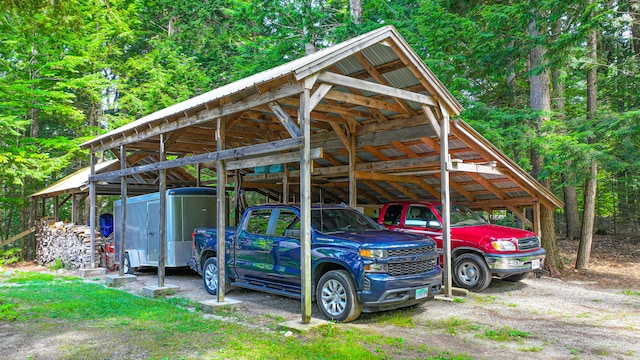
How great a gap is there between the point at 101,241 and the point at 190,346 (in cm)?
1120

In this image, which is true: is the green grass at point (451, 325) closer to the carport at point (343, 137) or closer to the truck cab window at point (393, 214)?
the carport at point (343, 137)

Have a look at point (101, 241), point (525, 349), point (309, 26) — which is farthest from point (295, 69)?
point (309, 26)

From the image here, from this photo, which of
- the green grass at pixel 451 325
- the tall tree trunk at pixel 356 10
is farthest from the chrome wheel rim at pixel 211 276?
the tall tree trunk at pixel 356 10

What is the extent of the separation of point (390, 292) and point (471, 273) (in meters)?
4.01

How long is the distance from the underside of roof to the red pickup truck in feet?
3.99

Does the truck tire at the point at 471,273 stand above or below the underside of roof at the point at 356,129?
below

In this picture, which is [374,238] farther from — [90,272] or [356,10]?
[356,10]

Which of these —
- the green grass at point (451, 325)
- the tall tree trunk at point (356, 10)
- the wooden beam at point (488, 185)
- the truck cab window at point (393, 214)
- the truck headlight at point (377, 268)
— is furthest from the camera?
the tall tree trunk at point (356, 10)

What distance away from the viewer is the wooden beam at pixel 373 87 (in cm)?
788

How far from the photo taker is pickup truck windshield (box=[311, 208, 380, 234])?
8281mm

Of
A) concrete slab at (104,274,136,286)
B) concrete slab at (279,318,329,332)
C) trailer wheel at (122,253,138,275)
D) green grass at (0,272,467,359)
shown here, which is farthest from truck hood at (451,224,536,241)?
trailer wheel at (122,253,138,275)

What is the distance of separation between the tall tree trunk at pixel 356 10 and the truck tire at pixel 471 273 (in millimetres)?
11904

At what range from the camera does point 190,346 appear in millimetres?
6152

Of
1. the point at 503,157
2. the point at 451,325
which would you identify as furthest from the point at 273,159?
the point at 503,157
